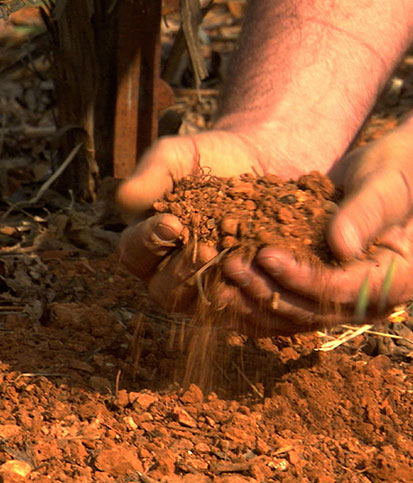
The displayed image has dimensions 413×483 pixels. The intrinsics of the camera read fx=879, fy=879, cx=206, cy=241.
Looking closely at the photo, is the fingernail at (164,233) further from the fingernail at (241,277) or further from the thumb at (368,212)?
the thumb at (368,212)

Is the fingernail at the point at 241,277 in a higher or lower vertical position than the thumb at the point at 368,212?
lower

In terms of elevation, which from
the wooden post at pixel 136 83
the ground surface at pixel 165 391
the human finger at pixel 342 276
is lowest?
the ground surface at pixel 165 391

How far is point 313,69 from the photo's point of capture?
8.27ft

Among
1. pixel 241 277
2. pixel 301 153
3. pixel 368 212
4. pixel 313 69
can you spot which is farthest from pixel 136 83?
pixel 368 212

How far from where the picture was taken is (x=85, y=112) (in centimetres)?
319

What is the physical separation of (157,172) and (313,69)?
31.1 inches

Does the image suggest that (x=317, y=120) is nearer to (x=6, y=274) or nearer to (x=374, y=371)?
(x=374, y=371)

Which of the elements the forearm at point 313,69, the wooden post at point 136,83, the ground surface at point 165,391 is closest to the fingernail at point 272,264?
the ground surface at point 165,391

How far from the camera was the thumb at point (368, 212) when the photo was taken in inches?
68.6

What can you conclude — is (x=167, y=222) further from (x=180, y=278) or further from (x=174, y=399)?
(x=174, y=399)

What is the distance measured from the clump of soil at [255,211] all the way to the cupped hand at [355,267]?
4 cm

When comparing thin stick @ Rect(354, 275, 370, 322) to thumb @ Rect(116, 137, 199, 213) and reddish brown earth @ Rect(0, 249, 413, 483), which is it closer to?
reddish brown earth @ Rect(0, 249, 413, 483)

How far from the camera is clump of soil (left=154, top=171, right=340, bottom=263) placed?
1849 mm

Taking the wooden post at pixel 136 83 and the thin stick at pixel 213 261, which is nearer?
the thin stick at pixel 213 261
